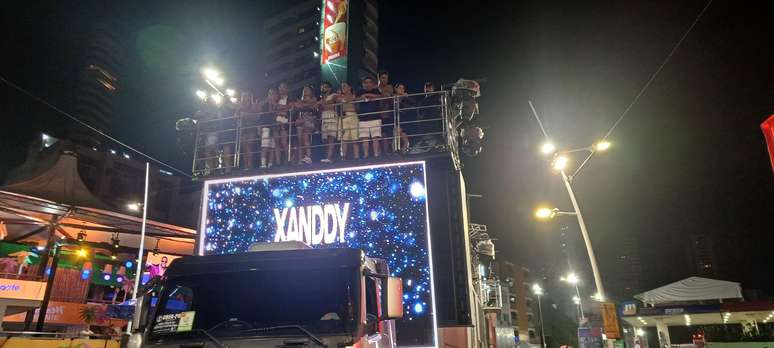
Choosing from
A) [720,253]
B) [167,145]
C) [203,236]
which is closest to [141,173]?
[167,145]

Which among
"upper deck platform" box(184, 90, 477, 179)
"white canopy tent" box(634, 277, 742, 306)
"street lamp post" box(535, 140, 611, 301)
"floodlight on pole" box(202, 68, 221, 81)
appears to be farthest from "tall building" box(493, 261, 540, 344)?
"upper deck platform" box(184, 90, 477, 179)

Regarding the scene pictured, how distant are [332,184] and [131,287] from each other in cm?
1371

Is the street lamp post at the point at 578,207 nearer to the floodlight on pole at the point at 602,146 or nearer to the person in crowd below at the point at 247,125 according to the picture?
the floodlight on pole at the point at 602,146

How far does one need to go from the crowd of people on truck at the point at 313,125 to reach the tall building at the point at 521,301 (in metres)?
83.4

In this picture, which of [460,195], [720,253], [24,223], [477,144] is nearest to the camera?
[460,195]

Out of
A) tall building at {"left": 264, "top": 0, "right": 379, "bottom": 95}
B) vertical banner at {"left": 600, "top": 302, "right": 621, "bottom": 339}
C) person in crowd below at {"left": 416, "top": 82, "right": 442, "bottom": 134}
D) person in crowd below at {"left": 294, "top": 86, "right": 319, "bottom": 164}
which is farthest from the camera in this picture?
tall building at {"left": 264, "top": 0, "right": 379, "bottom": 95}

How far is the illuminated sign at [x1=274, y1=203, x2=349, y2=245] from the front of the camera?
330 inches

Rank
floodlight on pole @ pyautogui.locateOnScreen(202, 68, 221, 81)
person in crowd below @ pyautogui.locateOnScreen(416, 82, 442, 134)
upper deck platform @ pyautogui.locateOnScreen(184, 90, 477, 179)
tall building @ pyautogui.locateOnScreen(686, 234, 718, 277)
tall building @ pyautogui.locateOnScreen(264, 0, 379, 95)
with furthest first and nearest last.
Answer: tall building @ pyautogui.locateOnScreen(264, 0, 379, 95)
tall building @ pyautogui.locateOnScreen(686, 234, 718, 277)
floodlight on pole @ pyautogui.locateOnScreen(202, 68, 221, 81)
person in crowd below @ pyautogui.locateOnScreen(416, 82, 442, 134)
upper deck platform @ pyautogui.locateOnScreen(184, 90, 477, 179)

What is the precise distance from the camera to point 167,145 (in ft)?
125

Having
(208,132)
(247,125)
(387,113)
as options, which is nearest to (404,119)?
(387,113)

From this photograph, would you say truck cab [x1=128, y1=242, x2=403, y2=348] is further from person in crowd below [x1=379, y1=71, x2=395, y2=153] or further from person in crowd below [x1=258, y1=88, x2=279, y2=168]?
person in crowd below [x1=379, y1=71, x2=395, y2=153]

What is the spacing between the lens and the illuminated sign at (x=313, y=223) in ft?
27.5

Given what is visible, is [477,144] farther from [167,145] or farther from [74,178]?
[167,145]

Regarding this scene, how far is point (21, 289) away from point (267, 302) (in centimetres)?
1293
